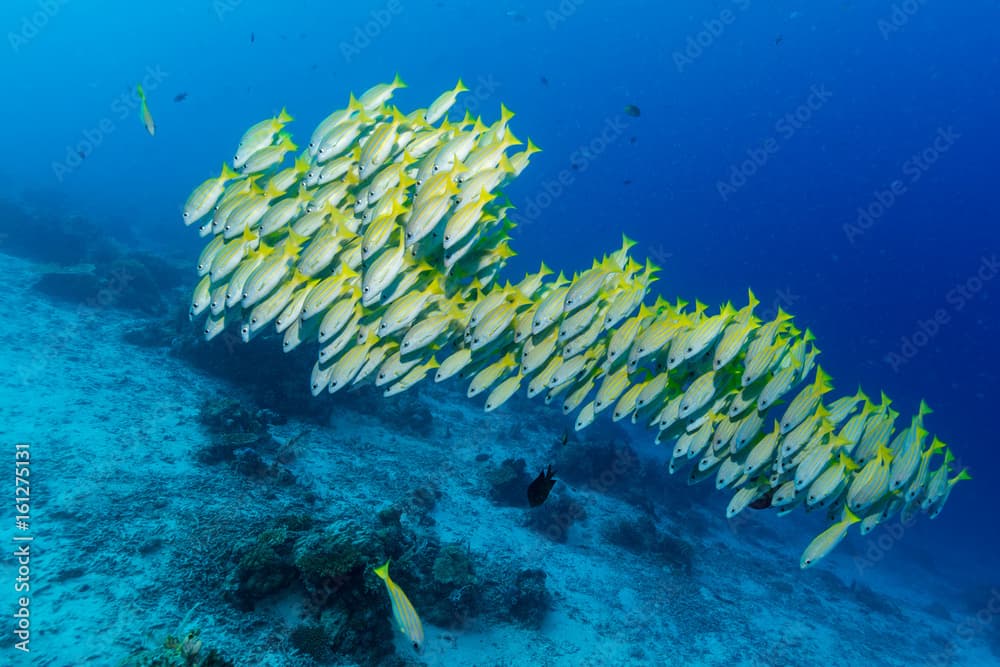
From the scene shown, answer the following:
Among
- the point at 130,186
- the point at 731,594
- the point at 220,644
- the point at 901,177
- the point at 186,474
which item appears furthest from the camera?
the point at 901,177

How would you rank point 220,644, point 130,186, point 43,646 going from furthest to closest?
1. point 130,186
2. point 220,644
3. point 43,646

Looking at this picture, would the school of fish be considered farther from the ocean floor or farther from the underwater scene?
the ocean floor

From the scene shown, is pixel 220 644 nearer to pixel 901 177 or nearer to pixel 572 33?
pixel 901 177

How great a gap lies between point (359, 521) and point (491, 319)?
Answer: 4390mm

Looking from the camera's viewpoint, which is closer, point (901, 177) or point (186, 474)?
point (186, 474)

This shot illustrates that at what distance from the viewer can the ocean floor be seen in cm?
559

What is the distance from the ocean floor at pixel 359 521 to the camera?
18.4 feet

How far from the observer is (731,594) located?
12.2 metres

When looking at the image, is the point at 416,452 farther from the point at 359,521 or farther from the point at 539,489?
the point at 539,489

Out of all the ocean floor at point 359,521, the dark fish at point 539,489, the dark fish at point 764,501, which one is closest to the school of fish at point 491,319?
the dark fish at point 764,501

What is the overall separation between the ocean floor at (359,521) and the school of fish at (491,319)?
313cm

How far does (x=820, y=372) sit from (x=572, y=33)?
577 ft

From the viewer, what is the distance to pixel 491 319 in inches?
190

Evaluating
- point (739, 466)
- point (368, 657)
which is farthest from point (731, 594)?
point (368, 657)
